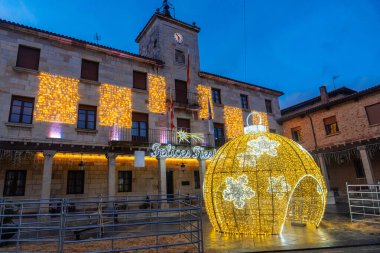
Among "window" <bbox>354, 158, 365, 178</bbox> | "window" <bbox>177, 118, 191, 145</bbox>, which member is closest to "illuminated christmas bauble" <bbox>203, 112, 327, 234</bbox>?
"window" <bbox>177, 118, 191, 145</bbox>

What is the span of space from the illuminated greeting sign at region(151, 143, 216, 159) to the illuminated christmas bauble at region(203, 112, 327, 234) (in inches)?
304

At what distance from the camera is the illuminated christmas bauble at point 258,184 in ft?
21.8

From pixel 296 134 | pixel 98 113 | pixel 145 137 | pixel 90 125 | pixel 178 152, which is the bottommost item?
pixel 178 152

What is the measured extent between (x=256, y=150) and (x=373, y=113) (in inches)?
599

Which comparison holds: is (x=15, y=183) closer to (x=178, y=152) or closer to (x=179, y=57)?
(x=178, y=152)

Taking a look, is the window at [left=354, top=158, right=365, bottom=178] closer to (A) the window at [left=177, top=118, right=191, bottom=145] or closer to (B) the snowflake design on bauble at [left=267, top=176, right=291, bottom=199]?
(A) the window at [left=177, top=118, right=191, bottom=145]

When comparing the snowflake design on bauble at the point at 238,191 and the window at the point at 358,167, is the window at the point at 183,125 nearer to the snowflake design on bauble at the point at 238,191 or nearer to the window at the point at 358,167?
the snowflake design on bauble at the point at 238,191

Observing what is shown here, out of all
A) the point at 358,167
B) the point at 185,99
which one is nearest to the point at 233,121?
the point at 185,99

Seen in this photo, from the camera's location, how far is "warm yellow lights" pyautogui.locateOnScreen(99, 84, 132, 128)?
15.2 meters

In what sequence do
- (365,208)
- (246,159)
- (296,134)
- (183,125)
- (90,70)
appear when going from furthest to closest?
1. (296,134)
2. (183,125)
3. (90,70)
4. (365,208)
5. (246,159)

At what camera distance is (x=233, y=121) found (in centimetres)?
2064

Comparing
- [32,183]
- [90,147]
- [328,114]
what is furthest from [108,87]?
[328,114]

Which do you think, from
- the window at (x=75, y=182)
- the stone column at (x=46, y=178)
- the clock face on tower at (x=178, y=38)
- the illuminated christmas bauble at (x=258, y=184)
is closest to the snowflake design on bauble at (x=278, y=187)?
the illuminated christmas bauble at (x=258, y=184)

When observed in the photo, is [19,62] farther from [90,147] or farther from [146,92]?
[146,92]
